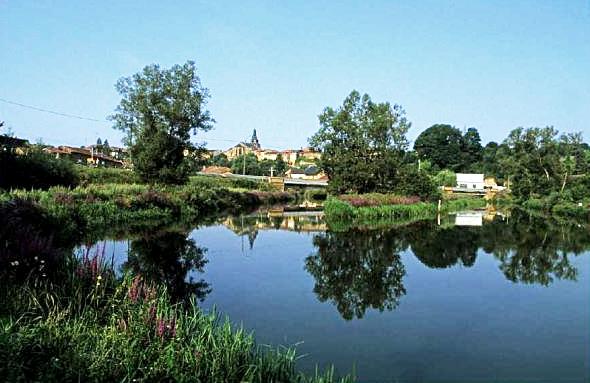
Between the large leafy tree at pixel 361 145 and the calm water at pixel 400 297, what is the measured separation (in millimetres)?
16286

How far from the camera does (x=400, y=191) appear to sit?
125ft

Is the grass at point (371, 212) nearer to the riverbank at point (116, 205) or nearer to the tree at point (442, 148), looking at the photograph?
the riverbank at point (116, 205)

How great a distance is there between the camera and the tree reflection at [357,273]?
9.75 m

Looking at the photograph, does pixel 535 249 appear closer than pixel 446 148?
Yes

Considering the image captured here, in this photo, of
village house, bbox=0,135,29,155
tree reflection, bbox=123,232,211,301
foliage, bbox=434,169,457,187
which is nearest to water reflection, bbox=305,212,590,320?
tree reflection, bbox=123,232,211,301

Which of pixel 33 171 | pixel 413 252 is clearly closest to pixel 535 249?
pixel 413 252

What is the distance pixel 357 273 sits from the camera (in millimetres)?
12672

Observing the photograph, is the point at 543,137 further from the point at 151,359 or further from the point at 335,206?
the point at 151,359

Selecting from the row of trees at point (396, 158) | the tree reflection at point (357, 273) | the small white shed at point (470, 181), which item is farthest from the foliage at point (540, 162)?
the tree reflection at point (357, 273)

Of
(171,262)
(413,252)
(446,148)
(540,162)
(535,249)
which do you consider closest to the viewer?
(171,262)

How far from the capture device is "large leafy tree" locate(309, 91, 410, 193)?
36500 millimetres

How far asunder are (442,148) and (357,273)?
4214 inches

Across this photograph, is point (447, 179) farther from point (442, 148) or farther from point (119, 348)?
point (119, 348)

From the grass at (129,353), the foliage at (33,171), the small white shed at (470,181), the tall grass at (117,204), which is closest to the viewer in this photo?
the grass at (129,353)
